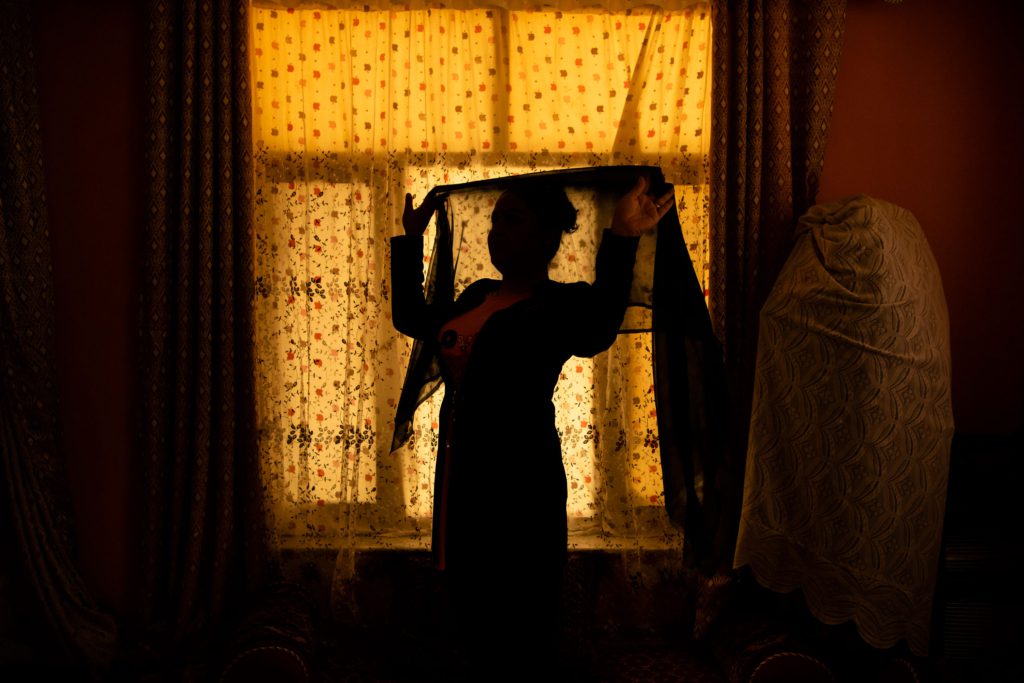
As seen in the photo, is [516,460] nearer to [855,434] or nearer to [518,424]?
[518,424]

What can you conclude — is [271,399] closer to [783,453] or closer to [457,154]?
[457,154]

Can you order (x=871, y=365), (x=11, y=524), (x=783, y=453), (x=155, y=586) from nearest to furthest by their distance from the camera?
(x=871, y=365), (x=783, y=453), (x=11, y=524), (x=155, y=586)

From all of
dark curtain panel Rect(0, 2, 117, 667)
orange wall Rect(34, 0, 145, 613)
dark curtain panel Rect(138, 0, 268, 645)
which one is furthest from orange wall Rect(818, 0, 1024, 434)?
dark curtain panel Rect(0, 2, 117, 667)

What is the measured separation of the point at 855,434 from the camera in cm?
203

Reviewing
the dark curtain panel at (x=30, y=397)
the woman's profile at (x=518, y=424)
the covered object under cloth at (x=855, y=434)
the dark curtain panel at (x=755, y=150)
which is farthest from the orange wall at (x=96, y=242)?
the covered object under cloth at (x=855, y=434)

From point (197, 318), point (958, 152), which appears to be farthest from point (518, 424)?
point (958, 152)

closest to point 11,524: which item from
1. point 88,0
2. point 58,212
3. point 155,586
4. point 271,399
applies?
point 155,586

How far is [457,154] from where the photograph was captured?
252 cm

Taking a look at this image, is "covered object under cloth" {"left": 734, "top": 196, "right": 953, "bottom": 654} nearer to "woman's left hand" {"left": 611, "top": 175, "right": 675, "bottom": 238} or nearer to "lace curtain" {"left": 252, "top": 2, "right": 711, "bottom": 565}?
"lace curtain" {"left": 252, "top": 2, "right": 711, "bottom": 565}

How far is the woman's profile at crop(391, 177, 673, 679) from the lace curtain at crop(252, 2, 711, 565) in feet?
3.09

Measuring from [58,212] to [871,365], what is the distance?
2.69 metres

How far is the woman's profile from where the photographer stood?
1.53 metres

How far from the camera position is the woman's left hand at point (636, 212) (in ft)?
4.96

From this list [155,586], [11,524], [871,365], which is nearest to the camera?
[871,365]
